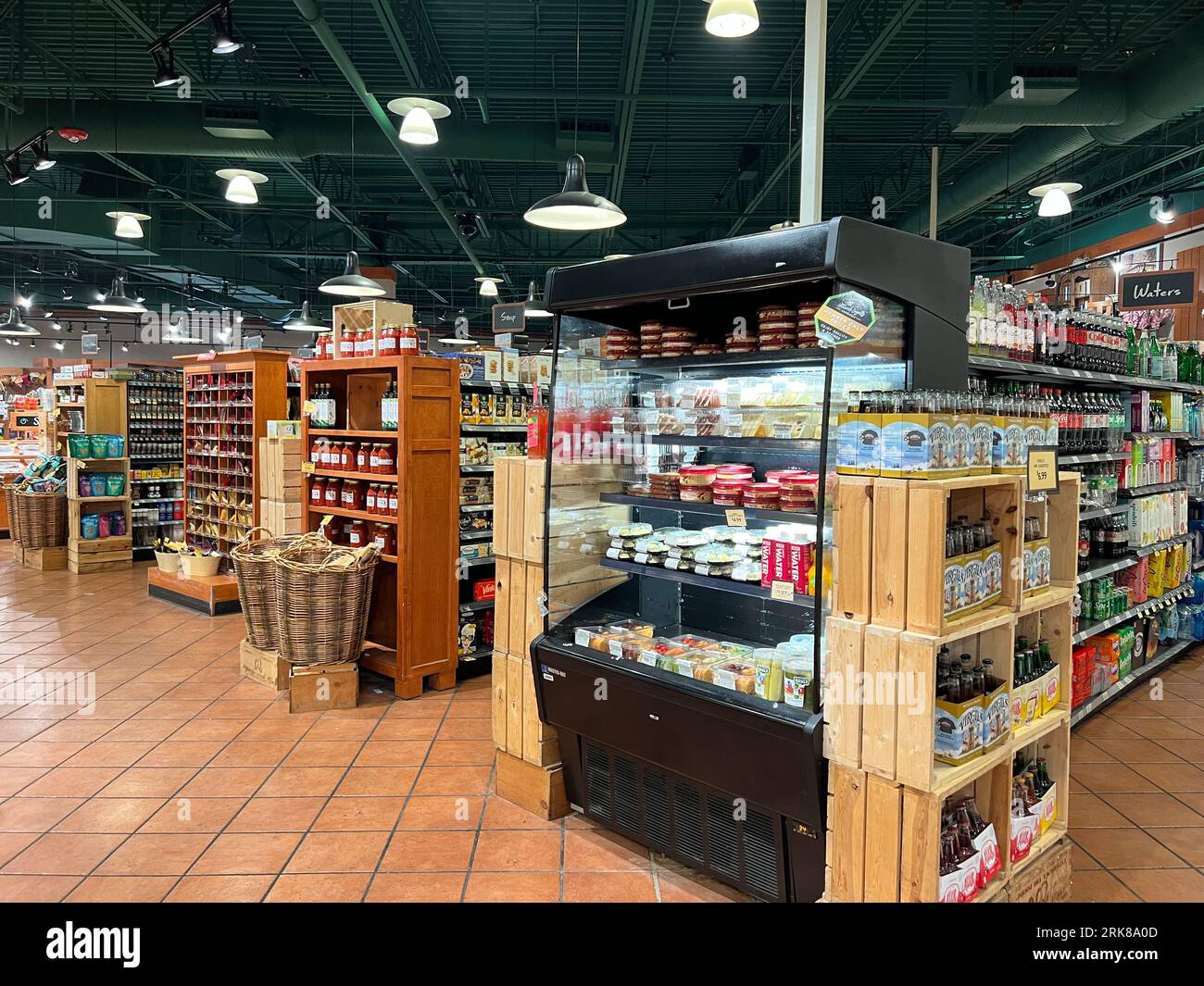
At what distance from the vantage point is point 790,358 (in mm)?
2838

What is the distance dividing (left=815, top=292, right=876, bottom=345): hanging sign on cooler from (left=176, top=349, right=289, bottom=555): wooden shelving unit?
6.34 m

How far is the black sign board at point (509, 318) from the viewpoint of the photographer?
8375 mm

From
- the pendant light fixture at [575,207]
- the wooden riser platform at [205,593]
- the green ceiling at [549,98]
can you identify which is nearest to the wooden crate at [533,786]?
the pendant light fixture at [575,207]

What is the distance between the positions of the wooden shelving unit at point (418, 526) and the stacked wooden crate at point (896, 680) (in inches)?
132

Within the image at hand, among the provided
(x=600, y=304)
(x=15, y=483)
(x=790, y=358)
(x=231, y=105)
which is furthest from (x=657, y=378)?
(x=15, y=483)

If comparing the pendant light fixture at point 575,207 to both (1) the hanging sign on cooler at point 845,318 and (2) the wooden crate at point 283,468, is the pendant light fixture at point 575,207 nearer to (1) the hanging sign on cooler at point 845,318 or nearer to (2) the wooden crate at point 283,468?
(1) the hanging sign on cooler at point 845,318

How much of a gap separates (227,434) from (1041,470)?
754 centimetres

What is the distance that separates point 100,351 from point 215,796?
24843mm

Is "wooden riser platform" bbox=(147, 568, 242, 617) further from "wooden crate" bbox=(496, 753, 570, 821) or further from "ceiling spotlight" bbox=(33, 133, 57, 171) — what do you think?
"wooden crate" bbox=(496, 753, 570, 821)

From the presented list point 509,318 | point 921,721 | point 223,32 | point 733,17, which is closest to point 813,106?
point 733,17

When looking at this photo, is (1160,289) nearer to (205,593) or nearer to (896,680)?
(896,680)

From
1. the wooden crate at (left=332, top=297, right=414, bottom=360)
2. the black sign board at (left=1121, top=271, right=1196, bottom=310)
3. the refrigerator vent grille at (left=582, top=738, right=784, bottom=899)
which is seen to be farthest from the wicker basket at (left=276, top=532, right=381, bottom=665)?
the black sign board at (left=1121, top=271, right=1196, bottom=310)

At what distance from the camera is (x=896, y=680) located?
7.59ft
